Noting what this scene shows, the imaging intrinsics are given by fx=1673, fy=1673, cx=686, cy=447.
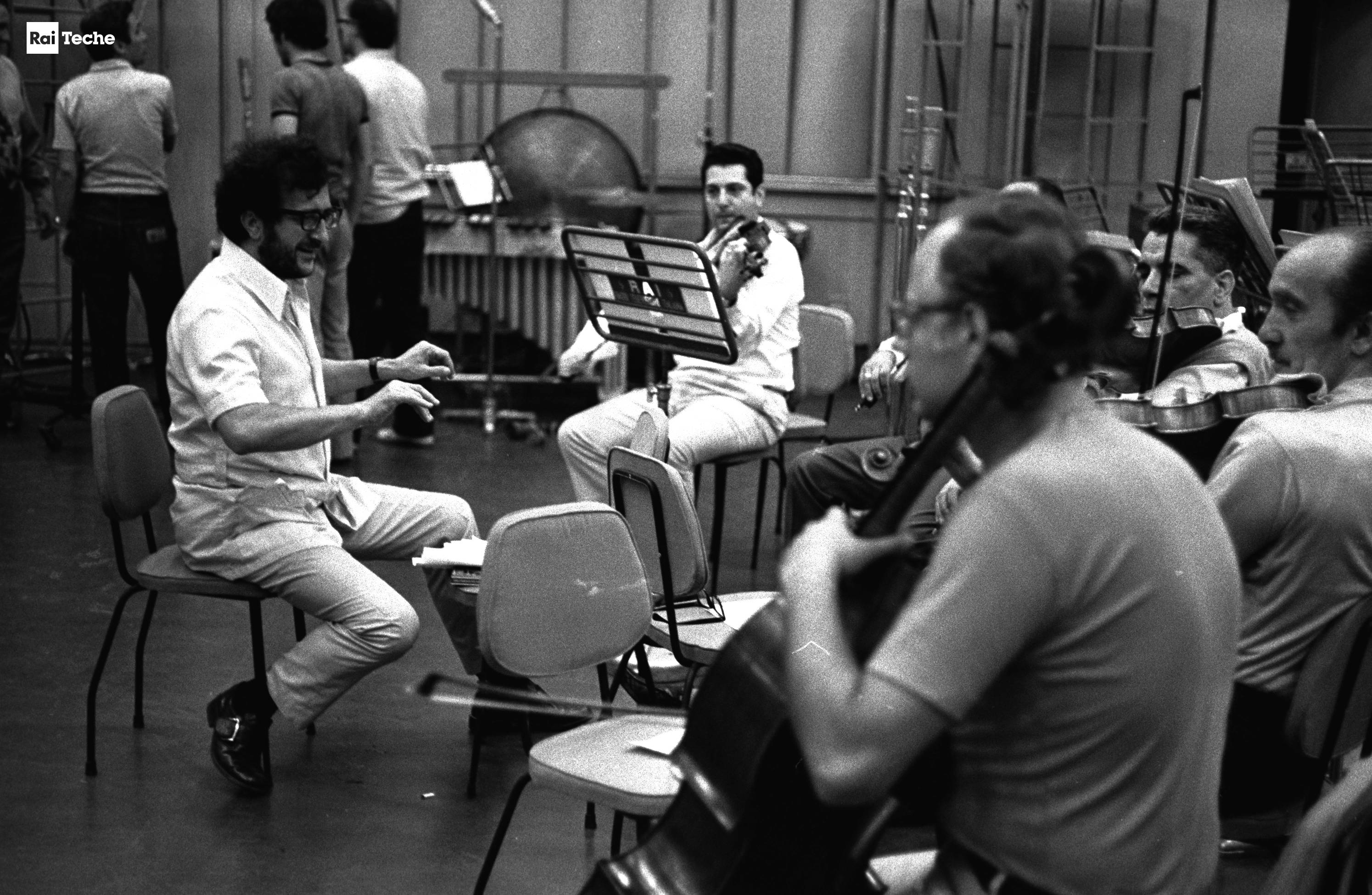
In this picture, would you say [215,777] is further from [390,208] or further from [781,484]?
[390,208]

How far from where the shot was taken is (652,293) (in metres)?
Result: 4.73

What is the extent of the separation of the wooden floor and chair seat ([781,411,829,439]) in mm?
457

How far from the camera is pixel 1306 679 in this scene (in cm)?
272

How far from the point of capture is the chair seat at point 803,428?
556cm

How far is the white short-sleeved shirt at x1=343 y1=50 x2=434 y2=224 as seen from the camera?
7043mm

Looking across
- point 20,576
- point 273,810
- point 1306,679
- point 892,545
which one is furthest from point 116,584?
point 892,545

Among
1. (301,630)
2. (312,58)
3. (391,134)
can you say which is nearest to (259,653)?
(301,630)

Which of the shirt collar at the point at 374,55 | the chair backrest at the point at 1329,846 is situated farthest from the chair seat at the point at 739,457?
the chair backrest at the point at 1329,846

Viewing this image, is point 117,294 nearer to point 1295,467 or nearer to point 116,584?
point 116,584

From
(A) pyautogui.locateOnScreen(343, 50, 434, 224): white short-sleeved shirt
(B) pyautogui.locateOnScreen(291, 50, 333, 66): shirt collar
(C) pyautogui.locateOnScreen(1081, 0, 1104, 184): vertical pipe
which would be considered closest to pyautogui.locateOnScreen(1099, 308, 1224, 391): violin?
(B) pyautogui.locateOnScreen(291, 50, 333, 66): shirt collar

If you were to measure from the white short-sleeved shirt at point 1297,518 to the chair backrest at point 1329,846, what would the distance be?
770 mm

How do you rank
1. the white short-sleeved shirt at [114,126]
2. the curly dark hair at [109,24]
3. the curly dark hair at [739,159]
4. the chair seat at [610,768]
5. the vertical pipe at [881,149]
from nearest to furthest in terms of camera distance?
the chair seat at [610,768] < the curly dark hair at [739,159] < the curly dark hair at [109,24] < the white short-sleeved shirt at [114,126] < the vertical pipe at [881,149]

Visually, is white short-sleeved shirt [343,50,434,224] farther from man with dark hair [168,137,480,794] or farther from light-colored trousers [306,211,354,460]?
man with dark hair [168,137,480,794]

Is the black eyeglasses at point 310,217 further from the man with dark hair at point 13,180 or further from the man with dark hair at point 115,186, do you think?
the man with dark hair at point 13,180
